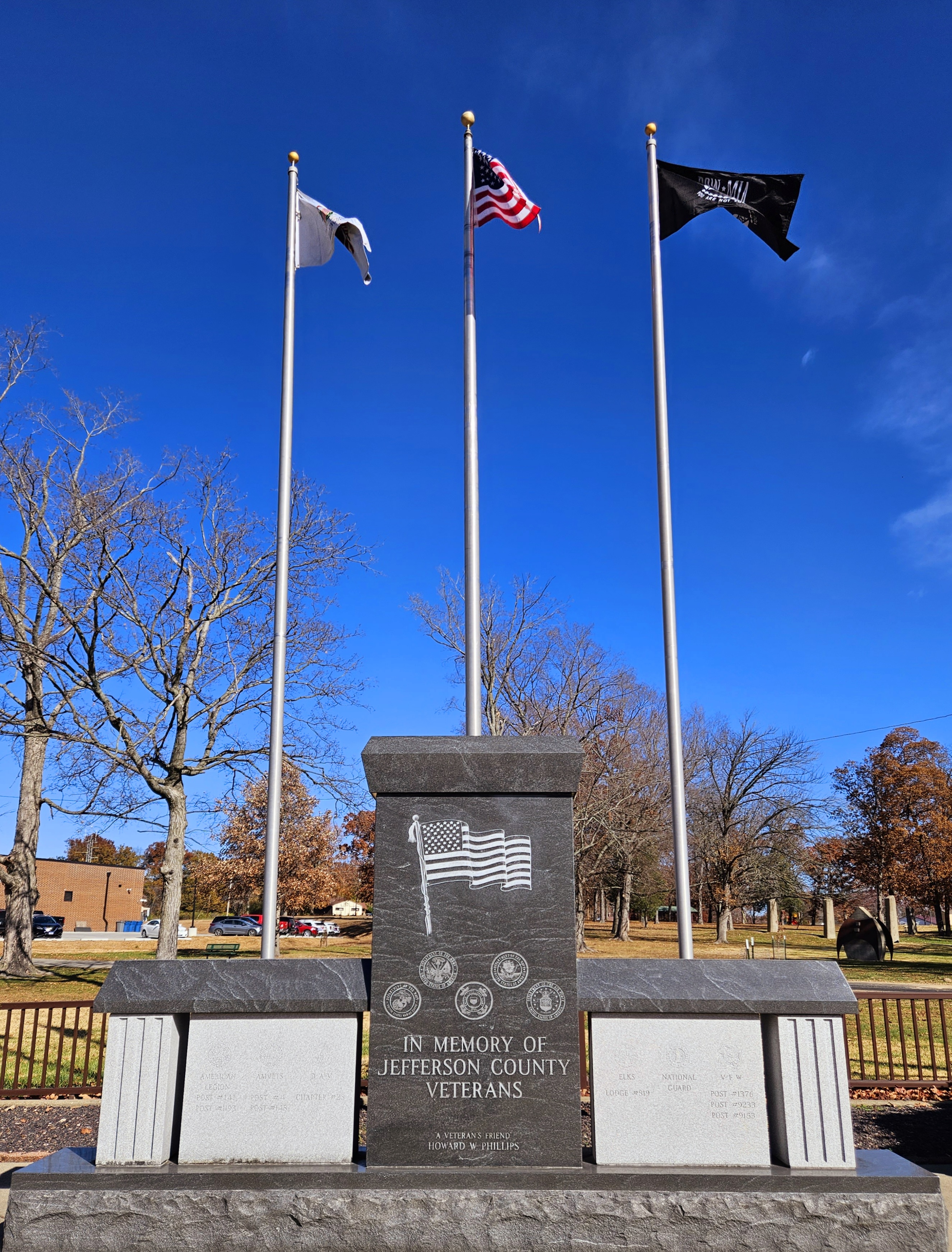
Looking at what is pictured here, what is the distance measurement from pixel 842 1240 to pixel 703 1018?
4.23ft

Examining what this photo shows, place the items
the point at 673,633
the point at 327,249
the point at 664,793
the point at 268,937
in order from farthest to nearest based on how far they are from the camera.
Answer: the point at 664,793 → the point at 327,249 → the point at 673,633 → the point at 268,937

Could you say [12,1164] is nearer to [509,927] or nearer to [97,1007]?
[97,1007]

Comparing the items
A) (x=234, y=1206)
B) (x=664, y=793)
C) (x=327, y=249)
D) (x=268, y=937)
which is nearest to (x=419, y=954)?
(x=234, y=1206)

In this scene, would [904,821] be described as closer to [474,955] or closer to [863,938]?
[863,938]

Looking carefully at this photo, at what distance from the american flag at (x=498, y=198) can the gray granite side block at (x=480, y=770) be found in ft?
19.5

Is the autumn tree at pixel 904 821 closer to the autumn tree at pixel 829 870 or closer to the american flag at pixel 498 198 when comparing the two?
the autumn tree at pixel 829 870

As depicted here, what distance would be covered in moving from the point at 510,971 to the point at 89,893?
65174 mm

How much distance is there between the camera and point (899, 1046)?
14086mm

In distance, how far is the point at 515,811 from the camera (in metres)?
5.88

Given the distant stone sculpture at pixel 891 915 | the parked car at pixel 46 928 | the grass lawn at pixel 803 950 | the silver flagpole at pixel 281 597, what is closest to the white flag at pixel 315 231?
the silver flagpole at pixel 281 597

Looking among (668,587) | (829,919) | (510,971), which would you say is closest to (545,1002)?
(510,971)

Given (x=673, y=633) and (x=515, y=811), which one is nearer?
(x=515, y=811)

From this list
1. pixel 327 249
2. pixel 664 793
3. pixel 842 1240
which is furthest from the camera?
pixel 664 793

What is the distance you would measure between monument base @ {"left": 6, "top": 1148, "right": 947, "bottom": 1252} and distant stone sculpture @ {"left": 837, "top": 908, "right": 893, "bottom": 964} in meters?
28.4
